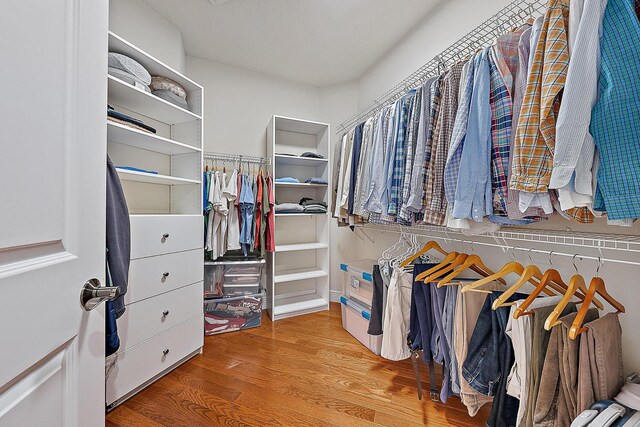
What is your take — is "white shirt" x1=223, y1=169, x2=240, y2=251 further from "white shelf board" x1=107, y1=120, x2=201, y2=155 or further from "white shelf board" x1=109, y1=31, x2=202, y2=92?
"white shelf board" x1=109, y1=31, x2=202, y2=92

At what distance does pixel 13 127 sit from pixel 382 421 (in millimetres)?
1663

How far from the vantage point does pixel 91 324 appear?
0.54m

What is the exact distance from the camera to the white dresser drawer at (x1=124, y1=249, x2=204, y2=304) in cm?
143

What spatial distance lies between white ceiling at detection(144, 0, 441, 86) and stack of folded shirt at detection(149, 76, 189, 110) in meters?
0.60

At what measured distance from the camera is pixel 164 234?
1.58 m

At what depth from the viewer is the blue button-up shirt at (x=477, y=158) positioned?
3.33 ft

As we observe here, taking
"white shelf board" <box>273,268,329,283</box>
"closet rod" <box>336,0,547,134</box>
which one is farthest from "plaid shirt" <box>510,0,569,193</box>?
"white shelf board" <box>273,268,329,283</box>

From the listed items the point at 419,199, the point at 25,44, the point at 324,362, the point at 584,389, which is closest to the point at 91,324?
the point at 25,44

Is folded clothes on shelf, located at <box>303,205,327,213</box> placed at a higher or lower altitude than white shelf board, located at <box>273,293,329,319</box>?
higher

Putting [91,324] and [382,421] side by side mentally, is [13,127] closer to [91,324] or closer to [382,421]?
[91,324]

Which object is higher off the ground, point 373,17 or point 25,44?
point 373,17

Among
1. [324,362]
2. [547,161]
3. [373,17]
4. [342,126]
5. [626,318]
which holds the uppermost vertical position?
[373,17]

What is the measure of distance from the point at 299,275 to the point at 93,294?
213 centimetres

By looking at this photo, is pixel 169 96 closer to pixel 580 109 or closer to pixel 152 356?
pixel 152 356
